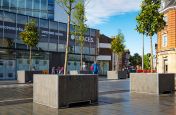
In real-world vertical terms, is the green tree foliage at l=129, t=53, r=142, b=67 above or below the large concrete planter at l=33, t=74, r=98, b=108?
above

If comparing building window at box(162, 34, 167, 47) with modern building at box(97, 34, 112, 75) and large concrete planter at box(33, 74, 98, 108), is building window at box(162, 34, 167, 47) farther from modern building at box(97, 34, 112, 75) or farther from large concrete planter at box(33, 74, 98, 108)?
large concrete planter at box(33, 74, 98, 108)

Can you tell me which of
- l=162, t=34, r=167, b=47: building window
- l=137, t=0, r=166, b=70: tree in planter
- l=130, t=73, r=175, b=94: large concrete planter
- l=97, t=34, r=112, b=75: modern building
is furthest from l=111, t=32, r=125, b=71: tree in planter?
l=97, t=34, r=112, b=75: modern building

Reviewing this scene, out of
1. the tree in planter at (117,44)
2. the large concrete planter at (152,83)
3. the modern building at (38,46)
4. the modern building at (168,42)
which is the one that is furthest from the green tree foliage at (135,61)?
the large concrete planter at (152,83)

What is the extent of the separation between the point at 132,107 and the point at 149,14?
8.10m

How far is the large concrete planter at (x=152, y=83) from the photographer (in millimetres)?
16281

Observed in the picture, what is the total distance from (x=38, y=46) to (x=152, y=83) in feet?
91.0

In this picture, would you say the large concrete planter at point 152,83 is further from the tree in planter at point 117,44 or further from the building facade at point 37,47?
the building facade at point 37,47

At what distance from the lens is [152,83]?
16.4 metres

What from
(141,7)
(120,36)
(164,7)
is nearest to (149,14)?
(141,7)

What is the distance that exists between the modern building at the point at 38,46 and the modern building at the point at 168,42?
11.5 m

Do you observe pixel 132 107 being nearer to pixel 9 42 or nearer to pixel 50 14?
pixel 9 42

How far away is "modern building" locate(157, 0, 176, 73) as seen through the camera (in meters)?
45.2

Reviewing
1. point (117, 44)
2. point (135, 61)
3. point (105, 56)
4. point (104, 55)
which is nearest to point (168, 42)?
point (117, 44)

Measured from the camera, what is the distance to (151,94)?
639 inches
